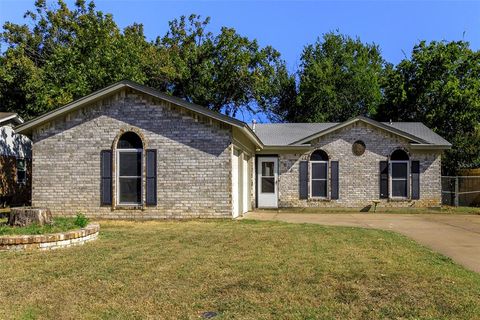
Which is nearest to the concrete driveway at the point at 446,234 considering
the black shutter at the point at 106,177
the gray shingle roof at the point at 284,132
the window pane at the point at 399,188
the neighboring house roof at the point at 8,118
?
the window pane at the point at 399,188

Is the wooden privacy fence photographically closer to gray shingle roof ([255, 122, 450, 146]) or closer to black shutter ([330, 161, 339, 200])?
gray shingle roof ([255, 122, 450, 146])

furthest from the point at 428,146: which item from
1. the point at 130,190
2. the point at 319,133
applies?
the point at 130,190

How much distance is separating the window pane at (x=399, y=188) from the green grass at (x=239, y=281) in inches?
419

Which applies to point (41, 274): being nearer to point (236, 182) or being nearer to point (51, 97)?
point (236, 182)

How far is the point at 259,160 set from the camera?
67.7 ft

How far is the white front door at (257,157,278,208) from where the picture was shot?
67.1 ft

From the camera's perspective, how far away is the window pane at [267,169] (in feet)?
67.7

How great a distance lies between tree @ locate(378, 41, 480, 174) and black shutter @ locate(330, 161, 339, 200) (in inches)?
483

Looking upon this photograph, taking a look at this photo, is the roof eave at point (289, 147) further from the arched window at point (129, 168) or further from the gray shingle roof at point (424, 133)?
the arched window at point (129, 168)

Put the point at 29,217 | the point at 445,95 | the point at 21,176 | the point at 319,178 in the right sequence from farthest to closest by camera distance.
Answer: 1. the point at 445,95
2. the point at 21,176
3. the point at 319,178
4. the point at 29,217

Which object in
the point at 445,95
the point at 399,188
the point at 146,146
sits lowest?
the point at 399,188

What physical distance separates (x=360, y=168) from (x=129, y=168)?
9979mm

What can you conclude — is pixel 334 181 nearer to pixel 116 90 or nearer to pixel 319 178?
pixel 319 178

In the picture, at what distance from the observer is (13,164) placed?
75.2ft
